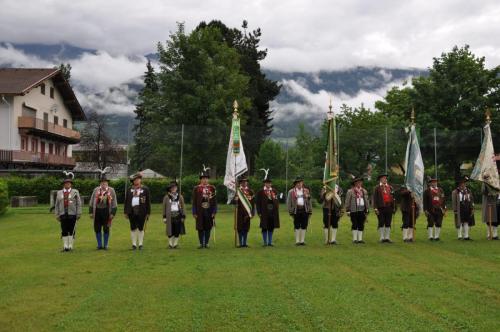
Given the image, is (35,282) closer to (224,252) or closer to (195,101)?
(224,252)

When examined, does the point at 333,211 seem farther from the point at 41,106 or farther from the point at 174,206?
the point at 41,106

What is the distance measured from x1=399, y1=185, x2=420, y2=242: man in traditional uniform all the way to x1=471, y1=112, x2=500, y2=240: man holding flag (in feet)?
6.71

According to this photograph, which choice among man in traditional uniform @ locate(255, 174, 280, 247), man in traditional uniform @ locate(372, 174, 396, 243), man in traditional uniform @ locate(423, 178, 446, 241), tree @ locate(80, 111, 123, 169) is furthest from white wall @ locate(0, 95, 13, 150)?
man in traditional uniform @ locate(423, 178, 446, 241)

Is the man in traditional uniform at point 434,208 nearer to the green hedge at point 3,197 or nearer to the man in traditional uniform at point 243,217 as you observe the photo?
the man in traditional uniform at point 243,217

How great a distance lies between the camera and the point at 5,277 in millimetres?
10586

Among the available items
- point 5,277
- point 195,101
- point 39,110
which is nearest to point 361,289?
point 5,277

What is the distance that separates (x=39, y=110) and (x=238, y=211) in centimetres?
3799

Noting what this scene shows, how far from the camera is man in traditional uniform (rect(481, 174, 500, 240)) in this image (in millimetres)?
17219

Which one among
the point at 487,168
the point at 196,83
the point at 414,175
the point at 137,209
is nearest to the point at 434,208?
the point at 414,175

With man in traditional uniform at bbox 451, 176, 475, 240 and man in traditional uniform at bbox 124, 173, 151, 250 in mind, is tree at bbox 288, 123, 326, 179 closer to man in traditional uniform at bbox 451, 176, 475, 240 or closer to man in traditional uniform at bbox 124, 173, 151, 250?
man in traditional uniform at bbox 451, 176, 475, 240

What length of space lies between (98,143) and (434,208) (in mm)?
53708

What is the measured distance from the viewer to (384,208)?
650 inches

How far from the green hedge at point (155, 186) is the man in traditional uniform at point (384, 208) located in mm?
14676

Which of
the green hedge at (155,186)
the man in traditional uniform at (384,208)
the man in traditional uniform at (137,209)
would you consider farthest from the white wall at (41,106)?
A: the man in traditional uniform at (384,208)
